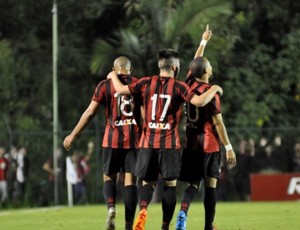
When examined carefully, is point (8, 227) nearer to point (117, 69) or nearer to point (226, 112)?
point (117, 69)

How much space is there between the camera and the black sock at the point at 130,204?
14336 millimetres

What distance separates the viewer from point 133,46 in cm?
3256

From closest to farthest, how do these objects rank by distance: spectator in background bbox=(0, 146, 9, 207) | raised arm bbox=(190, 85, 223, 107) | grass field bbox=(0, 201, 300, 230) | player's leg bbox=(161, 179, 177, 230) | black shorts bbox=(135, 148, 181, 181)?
raised arm bbox=(190, 85, 223, 107) → black shorts bbox=(135, 148, 181, 181) → player's leg bbox=(161, 179, 177, 230) → grass field bbox=(0, 201, 300, 230) → spectator in background bbox=(0, 146, 9, 207)

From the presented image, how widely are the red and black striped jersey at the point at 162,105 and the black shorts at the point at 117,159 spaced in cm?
107

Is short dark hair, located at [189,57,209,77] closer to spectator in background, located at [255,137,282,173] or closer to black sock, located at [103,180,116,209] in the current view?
black sock, located at [103,180,116,209]

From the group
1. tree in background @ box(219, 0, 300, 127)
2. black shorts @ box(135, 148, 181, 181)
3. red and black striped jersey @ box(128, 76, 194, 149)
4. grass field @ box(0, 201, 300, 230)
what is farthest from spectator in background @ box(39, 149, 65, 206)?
red and black striped jersey @ box(128, 76, 194, 149)

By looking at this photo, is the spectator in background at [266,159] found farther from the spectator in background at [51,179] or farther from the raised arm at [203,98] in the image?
the raised arm at [203,98]

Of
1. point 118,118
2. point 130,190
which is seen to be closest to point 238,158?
point 118,118

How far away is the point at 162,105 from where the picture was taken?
44.4 feet

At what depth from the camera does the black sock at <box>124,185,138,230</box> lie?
14336 millimetres

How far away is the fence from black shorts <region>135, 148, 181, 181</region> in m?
18.7

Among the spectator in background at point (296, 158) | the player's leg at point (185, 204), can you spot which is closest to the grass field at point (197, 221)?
the player's leg at point (185, 204)

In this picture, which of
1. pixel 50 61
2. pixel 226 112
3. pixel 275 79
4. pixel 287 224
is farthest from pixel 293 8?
pixel 287 224

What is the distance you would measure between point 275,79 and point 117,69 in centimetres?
2410
